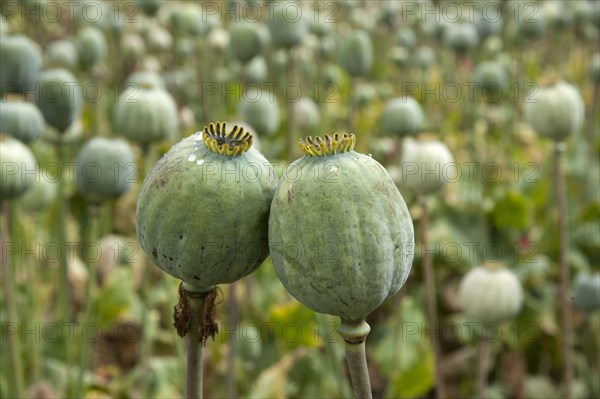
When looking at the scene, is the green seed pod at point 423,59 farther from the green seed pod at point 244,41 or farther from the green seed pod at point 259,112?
the green seed pod at point 259,112

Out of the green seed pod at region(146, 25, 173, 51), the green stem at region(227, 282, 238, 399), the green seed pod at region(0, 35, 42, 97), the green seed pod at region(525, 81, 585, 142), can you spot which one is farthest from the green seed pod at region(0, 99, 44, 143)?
the green seed pod at region(146, 25, 173, 51)

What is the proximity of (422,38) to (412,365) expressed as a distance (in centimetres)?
325

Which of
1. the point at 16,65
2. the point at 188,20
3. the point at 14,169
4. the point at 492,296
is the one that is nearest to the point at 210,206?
the point at 14,169

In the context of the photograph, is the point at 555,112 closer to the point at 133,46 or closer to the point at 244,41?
the point at 244,41

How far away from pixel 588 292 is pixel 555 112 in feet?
1.37

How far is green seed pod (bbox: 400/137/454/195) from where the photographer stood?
62.4 inches

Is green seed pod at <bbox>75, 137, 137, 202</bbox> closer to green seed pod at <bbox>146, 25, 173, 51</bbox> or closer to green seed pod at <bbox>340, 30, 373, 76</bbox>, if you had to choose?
green seed pod at <bbox>340, 30, 373, 76</bbox>

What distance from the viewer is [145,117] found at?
1.52 metres

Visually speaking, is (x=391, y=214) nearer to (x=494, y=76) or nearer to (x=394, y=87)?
(x=494, y=76)

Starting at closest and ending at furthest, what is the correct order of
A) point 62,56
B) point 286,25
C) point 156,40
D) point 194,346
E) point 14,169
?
point 194,346 → point 14,169 → point 286,25 → point 62,56 → point 156,40

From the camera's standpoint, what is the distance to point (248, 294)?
1990mm

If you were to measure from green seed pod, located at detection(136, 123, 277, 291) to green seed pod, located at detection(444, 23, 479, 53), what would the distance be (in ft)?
7.64

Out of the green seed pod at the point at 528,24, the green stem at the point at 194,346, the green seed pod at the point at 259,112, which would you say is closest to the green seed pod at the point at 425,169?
the green seed pod at the point at 259,112

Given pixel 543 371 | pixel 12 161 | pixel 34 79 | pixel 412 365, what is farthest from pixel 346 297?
pixel 543 371
